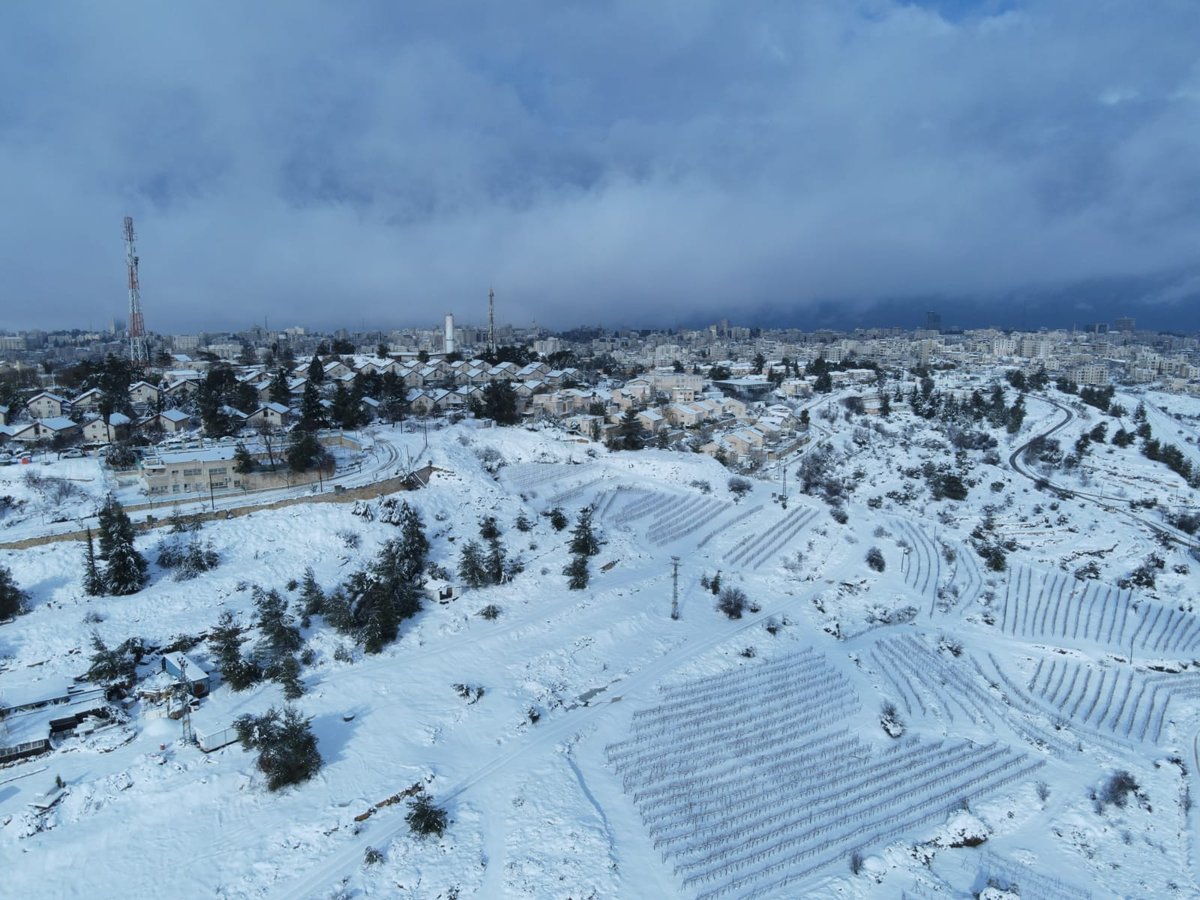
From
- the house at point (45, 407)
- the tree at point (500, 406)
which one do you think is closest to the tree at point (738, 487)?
the tree at point (500, 406)

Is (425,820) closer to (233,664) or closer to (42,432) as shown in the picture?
(233,664)

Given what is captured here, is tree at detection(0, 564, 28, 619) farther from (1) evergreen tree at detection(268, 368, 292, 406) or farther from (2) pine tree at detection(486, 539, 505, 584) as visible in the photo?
(1) evergreen tree at detection(268, 368, 292, 406)

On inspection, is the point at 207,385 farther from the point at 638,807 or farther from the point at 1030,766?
the point at 1030,766

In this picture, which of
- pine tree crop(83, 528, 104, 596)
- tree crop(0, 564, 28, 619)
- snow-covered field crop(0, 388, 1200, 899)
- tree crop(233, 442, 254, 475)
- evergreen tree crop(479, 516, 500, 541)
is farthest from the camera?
tree crop(233, 442, 254, 475)

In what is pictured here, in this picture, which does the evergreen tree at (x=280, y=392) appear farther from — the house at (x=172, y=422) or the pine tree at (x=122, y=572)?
the pine tree at (x=122, y=572)

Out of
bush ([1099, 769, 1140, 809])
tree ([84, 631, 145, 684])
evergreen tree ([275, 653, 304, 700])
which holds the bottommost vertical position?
bush ([1099, 769, 1140, 809])

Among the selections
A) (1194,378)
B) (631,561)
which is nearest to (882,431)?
(631,561)

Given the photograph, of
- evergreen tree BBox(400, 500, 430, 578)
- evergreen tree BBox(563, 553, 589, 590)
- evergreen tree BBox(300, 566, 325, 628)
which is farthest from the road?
evergreen tree BBox(300, 566, 325, 628)

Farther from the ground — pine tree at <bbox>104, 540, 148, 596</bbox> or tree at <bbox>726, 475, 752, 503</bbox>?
pine tree at <bbox>104, 540, 148, 596</bbox>
